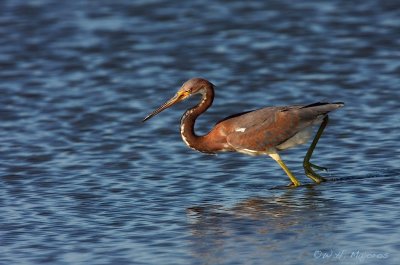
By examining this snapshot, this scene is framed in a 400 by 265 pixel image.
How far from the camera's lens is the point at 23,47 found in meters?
17.1

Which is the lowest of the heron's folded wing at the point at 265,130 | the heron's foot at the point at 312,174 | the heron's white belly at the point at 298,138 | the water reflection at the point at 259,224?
the heron's foot at the point at 312,174

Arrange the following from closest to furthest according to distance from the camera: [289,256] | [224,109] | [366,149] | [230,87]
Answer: [289,256] → [366,149] → [224,109] → [230,87]

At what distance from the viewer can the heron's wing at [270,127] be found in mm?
10812

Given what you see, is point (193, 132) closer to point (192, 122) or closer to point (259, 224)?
point (192, 122)

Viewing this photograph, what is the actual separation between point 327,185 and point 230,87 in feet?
14.8

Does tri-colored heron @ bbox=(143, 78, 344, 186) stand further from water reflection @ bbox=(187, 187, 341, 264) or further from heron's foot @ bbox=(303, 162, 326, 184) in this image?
water reflection @ bbox=(187, 187, 341, 264)

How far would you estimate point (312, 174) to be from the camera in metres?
10.9

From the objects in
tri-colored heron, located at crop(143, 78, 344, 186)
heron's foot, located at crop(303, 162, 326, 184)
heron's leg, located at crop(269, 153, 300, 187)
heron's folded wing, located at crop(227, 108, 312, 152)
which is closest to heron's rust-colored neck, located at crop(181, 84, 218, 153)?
tri-colored heron, located at crop(143, 78, 344, 186)

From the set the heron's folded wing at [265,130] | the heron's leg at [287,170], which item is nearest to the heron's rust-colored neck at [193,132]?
the heron's folded wing at [265,130]

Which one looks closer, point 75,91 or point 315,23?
point 75,91

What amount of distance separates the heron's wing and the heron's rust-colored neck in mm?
267

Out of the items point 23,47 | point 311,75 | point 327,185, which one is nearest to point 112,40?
point 23,47

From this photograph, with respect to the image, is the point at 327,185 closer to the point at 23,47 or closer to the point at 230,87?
the point at 230,87

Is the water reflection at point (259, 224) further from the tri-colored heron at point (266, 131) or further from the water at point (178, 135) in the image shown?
the tri-colored heron at point (266, 131)
